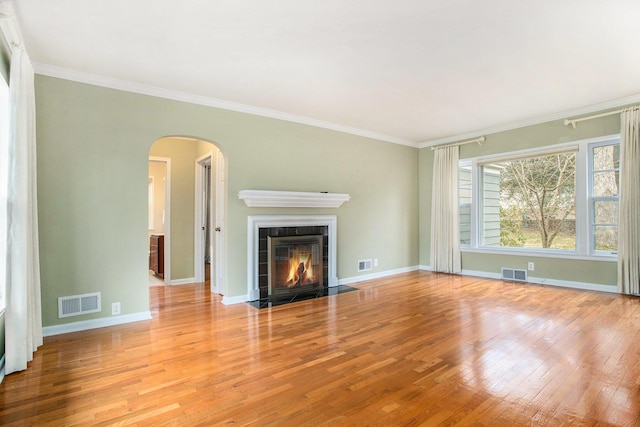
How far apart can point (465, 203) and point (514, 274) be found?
58.2 inches

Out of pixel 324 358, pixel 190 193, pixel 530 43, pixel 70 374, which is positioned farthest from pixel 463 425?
pixel 190 193

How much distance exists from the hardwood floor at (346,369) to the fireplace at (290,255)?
0.58m

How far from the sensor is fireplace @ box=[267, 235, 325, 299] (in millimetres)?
4555

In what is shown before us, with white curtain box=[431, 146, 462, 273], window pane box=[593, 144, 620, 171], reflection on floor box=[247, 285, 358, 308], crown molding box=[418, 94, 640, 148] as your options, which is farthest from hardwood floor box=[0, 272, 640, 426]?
crown molding box=[418, 94, 640, 148]

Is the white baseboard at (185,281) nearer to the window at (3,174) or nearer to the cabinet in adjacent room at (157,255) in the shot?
the cabinet in adjacent room at (157,255)

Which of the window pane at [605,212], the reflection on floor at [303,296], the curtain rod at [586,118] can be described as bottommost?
the reflection on floor at [303,296]

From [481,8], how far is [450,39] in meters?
0.42

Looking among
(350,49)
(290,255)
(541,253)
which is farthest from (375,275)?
(350,49)

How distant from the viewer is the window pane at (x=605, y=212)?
460 cm

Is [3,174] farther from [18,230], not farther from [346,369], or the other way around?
[346,369]

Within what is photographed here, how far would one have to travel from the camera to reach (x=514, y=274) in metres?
5.50

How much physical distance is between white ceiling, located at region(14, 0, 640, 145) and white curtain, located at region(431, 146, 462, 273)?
5.98 ft

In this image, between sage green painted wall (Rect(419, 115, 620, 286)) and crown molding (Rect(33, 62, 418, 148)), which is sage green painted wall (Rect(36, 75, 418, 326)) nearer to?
crown molding (Rect(33, 62, 418, 148))

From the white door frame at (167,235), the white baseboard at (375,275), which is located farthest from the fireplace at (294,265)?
the white door frame at (167,235)
